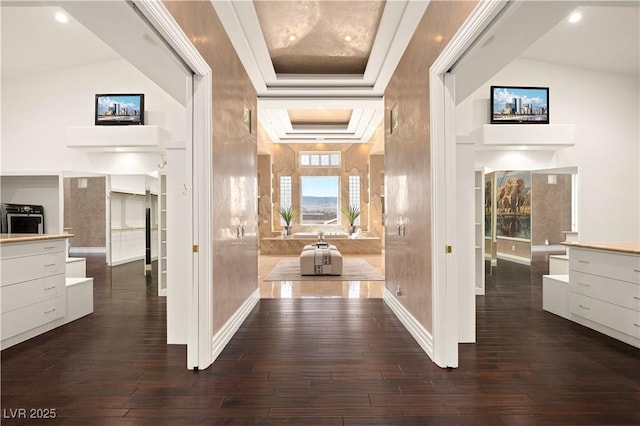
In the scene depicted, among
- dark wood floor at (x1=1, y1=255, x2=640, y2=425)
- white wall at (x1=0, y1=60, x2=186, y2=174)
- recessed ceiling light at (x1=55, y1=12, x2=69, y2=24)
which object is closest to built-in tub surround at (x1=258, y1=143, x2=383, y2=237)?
white wall at (x1=0, y1=60, x2=186, y2=174)

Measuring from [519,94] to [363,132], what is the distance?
446 cm

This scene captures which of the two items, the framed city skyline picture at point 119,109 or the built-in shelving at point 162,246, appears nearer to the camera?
the built-in shelving at point 162,246

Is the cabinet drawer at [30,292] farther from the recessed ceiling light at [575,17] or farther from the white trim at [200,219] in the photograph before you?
the recessed ceiling light at [575,17]

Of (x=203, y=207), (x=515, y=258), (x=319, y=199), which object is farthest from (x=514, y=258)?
(x=319, y=199)

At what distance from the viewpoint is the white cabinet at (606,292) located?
3.07 meters

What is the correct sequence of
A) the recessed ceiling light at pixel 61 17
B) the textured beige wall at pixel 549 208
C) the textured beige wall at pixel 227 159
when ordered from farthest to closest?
the textured beige wall at pixel 549 208 < the recessed ceiling light at pixel 61 17 < the textured beige wall at pixel 227 159

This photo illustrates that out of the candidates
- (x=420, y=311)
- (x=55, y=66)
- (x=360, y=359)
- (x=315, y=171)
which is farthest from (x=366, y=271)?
(x=55, y=66)

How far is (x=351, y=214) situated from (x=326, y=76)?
649 cm

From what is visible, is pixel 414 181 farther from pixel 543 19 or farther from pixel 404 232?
pixel 543 19

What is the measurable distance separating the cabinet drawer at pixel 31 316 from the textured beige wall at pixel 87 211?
3.64m

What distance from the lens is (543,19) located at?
7.34ft

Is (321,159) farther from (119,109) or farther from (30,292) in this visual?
(30,292)

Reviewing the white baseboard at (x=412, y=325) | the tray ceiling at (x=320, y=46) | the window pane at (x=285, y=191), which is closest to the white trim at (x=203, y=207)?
the tray ceiling at (x=320, y=46)

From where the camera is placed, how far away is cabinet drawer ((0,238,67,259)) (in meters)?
3.06
